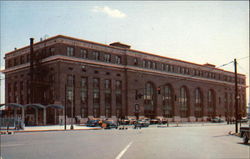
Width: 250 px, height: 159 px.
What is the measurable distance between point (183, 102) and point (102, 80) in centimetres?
3453

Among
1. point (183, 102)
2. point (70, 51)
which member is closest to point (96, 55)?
point (70, 51)

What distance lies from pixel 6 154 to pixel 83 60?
50838mm

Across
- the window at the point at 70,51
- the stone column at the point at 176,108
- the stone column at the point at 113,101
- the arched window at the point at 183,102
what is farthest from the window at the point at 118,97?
the arched window at the point at 183,102

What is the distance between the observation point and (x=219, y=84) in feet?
357

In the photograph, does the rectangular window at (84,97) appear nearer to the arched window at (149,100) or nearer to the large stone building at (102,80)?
the large stone building at (102,80)

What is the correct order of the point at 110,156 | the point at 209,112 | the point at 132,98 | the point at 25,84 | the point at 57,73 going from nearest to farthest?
the point at 110,156 → the point at 57,73 → the point at 25,84 → the point at 132,98 → the point at 209,112

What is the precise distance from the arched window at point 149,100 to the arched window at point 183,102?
13172 millimetres

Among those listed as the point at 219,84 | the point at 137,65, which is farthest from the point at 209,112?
the point at 137,65

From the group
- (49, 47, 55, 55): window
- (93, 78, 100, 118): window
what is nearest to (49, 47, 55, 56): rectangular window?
(49, 47, 55, 55): window

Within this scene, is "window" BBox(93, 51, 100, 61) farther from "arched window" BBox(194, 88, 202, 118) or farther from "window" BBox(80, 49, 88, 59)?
"arched window" BBox(194, 88, 202, 118)

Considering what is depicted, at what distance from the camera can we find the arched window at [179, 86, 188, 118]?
302ft

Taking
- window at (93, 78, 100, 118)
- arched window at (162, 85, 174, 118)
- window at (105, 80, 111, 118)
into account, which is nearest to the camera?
window at (93, 78, 100, 118)

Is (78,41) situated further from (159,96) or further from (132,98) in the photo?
(159,96)

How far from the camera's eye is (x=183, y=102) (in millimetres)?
93000
